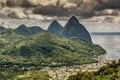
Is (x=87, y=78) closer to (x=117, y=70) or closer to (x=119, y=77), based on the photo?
(x=119, y=77)

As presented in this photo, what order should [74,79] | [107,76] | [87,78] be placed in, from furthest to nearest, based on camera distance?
[107,76] → [74,79] → [87,78]

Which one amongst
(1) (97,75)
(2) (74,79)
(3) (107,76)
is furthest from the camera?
(1) (97,75)

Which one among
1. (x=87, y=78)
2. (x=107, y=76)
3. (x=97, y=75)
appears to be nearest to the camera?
(x=87, y=78)

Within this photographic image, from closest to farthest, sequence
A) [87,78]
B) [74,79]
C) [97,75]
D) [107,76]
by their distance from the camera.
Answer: [87,78]
[74,79]
[107,76]
[97,75]

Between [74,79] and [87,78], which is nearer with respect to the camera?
[87,78]

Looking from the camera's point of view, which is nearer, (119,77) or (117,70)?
(119,77)

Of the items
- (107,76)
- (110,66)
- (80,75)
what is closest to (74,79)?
(80,75)

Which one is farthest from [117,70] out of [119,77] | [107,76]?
[119,77]

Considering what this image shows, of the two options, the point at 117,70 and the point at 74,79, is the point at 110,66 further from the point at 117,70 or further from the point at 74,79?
the point at 74,79

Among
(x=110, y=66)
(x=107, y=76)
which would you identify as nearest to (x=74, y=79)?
(x=107, y=76)
